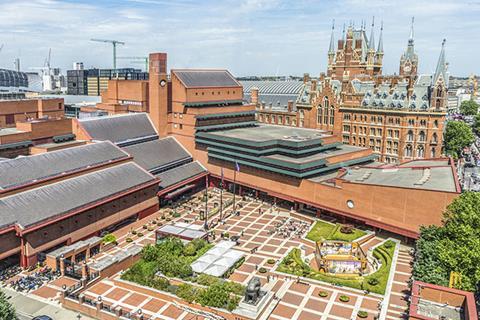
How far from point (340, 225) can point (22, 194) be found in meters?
48.4

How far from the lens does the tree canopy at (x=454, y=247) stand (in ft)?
144

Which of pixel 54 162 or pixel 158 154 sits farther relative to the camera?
pixel 158 154

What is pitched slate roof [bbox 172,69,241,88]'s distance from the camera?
96.4m

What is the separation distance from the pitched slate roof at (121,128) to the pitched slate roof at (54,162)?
7254 millimetres

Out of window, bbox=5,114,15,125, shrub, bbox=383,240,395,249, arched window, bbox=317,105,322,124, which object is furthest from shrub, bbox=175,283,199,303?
arched window, bbox=317,105,322,124

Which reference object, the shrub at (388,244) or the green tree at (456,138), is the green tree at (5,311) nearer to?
the shrub at (388,244)

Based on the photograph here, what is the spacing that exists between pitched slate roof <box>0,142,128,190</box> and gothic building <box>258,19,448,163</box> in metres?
63.0

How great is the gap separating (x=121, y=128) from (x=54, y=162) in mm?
24998

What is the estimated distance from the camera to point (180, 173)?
85.9m

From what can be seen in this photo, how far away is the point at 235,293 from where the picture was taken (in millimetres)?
47188

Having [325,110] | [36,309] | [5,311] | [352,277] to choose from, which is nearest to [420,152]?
[325,110]

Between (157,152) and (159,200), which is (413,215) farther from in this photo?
(157,152)

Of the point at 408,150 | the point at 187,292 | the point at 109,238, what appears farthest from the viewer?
the point at 408,150

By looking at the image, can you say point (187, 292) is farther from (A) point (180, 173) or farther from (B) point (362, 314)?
(A) point (180, 173)
